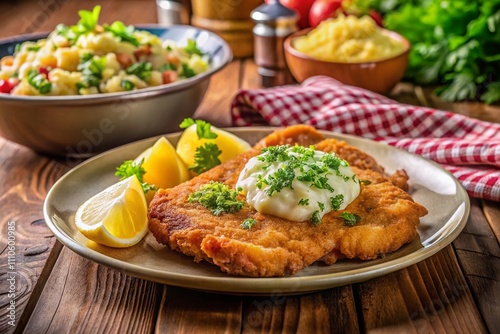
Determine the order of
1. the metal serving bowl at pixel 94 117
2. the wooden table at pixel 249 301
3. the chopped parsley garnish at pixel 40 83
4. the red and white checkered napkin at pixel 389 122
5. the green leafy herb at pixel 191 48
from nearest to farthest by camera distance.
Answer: the wooden table at pixel 249 301 → the red and white checkered napkin at pixel 389 122 → the metal serving bowl at pixel 94 117 → the chopped parsley garnish at pixel 40 83 → the green leafy herb at pixel 191 48

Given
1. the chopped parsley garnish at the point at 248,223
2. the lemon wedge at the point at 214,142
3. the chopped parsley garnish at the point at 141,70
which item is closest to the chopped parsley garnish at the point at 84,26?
the chopped parsley garnish at the point at 141,70

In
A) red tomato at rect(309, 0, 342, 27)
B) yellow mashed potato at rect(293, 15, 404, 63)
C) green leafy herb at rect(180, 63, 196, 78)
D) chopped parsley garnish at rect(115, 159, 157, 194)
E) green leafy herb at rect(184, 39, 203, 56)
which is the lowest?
red tomato at rect(309, 0, 342, 27)

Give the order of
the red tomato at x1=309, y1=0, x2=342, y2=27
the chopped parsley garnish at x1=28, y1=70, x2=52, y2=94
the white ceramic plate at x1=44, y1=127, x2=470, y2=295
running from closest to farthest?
the white ceramic plate at x1=44, y1=127, x2=470, y2=295
the chopped parsley garnish at x1=28, y1=70, x2=52, y2=94
the red tomato at x1=309, y1=0, x2=342, y2=27

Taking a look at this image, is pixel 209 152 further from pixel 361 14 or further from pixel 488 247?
pixel 361 14

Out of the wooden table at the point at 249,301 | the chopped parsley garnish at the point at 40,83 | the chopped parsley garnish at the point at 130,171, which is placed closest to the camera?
the wooden table at the point at 249,301

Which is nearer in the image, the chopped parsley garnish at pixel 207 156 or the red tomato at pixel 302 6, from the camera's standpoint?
the chopped parsley garnish at pixel 207 156

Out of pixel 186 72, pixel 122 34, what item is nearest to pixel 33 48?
pixel 122 34

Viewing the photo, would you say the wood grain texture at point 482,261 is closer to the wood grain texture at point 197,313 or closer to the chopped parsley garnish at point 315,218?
the chopped parsley garnish at point 315,218

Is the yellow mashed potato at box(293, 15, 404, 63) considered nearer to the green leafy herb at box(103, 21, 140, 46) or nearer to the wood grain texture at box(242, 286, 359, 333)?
the green leafy herb at box(103, 21, 140, 46)

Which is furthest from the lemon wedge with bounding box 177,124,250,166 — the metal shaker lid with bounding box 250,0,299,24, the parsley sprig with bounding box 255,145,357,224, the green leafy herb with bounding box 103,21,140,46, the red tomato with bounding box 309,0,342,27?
the red tomato with bounding box 309,0,342,27
